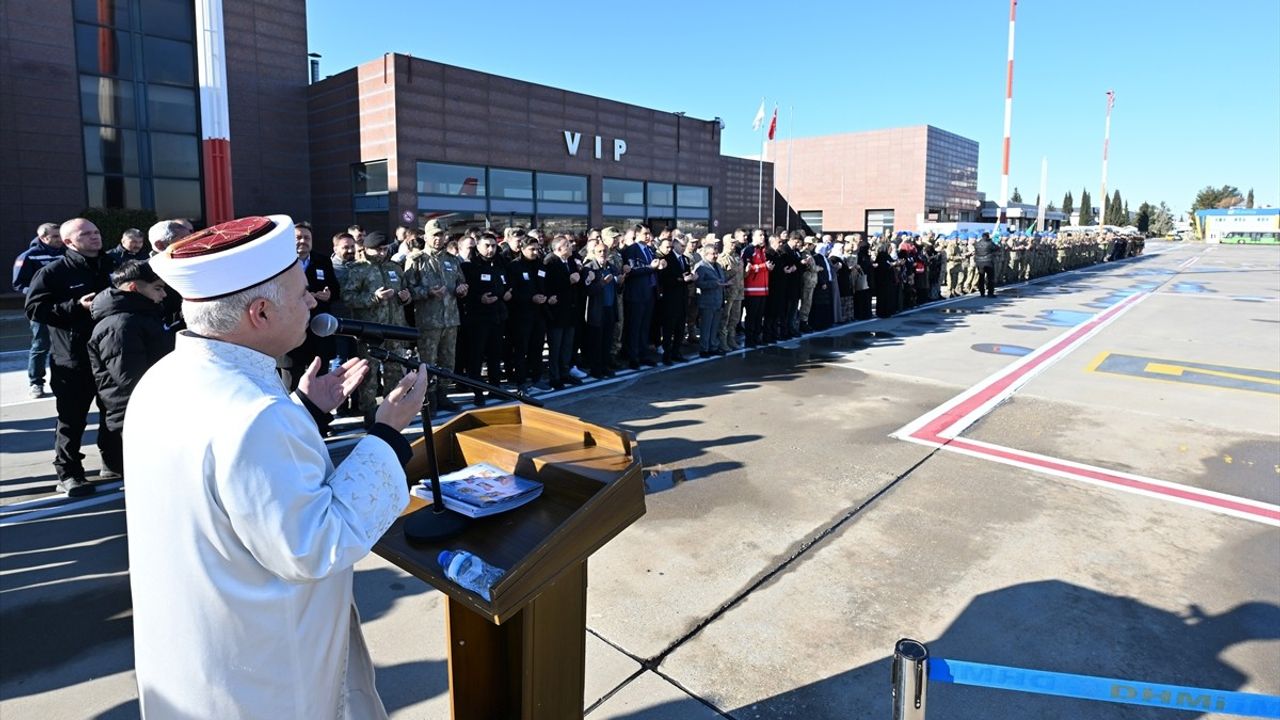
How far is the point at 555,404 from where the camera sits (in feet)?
26.6

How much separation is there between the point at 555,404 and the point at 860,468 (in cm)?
351

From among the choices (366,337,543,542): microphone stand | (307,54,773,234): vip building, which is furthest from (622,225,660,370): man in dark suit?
(307,54,773,234): vip building

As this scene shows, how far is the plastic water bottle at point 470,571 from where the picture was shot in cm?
178

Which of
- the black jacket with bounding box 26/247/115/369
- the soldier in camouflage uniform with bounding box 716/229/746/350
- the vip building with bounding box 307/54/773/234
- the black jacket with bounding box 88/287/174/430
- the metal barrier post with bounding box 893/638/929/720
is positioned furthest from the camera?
the vip building with bounding box 307/54/773/234

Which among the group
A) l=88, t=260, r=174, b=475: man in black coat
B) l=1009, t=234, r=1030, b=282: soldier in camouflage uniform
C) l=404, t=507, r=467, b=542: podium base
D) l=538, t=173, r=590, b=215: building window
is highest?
l=538, t=173, r=590, b=215: building window

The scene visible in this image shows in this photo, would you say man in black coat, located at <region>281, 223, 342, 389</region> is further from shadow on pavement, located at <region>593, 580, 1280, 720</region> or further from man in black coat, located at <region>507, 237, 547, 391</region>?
shadow on pavement, located at <region>593, 580, 1280, 720</region>

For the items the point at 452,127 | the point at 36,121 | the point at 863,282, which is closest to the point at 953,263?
the point at 863,282

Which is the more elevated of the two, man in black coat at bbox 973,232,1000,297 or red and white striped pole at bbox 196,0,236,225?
red and white striped pole at bbox 196,0,236,225

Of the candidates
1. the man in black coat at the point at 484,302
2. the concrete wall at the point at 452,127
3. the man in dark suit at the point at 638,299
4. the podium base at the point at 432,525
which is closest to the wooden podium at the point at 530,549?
the podium base at the point at 432,525

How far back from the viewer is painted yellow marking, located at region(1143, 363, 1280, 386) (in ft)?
31.9

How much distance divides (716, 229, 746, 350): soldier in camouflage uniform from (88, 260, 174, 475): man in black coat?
310 inches

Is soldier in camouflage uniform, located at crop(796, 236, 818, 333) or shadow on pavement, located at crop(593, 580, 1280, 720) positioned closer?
shadow on pavement, located at crop(593, 580, 1280, 720)

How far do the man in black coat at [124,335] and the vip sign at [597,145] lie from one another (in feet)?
66.5

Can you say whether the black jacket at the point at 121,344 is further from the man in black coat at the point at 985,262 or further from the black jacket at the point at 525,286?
the man in black coat at the point at 985,262
